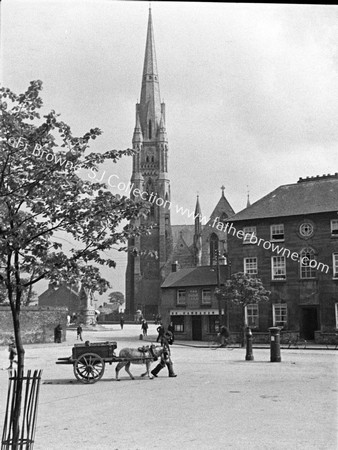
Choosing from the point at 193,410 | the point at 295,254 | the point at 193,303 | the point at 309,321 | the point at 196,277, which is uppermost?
the point at 295,254

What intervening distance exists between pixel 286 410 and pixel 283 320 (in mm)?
25477

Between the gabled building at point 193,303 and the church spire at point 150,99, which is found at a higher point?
the church spire at point 150,99

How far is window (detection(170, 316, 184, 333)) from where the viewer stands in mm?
42484

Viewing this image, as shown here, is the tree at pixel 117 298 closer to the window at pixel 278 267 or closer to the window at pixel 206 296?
the window at pixel 206 296

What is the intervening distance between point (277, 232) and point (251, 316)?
6.19 m

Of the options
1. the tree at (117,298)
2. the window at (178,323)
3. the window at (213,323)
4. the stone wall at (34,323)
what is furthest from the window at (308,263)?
the tree at (117,298)

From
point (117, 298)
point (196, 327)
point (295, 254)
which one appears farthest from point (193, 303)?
point (117, 298)

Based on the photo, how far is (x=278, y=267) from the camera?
36.9 metres

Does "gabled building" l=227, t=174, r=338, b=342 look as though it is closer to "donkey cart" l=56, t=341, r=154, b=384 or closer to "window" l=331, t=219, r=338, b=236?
"window" l=331, t=219, r=338, b=236

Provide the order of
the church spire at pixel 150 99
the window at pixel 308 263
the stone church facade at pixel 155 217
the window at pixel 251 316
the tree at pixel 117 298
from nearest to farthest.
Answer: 1. the window at pixel 308 263
2. the window at pixel 251 316
3. the stone church facade at pixel 155 217
4. the church spire at pixel 150 99
5. the tree at pixel 117 298

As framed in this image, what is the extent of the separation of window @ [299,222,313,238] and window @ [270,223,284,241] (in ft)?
4.70

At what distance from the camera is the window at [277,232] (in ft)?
122

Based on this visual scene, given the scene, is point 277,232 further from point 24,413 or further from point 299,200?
point 24,413

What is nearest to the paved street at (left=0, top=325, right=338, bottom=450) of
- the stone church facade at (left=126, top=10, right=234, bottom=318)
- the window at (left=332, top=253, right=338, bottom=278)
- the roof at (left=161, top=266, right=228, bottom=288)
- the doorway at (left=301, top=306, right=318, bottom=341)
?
the window at (left=332, top=253, right=338, bottom=278)
